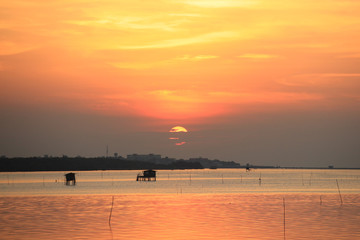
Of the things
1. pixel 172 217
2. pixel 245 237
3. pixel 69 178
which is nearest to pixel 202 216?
pixel 172 217

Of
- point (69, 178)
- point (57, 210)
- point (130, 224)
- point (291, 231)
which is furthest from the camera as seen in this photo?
point (69, 178)

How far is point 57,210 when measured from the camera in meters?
59.6

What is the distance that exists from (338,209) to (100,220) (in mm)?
25105

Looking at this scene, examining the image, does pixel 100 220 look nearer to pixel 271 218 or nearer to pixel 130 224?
pixel 130 224

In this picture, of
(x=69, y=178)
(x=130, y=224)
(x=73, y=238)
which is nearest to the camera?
(x=73, y=238)

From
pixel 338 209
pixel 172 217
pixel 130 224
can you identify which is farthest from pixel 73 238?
pixel 338 209

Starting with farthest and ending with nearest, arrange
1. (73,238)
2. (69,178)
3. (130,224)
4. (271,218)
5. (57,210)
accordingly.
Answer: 1. (69,178)
2. (57,210)
3. (271,218)
4. (130,224)
5. (73,238)

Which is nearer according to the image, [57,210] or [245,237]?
[245,237]

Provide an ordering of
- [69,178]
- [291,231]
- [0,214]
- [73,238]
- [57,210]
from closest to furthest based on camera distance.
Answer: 1. [73,238]
2. [291,231]
3. [0,214]
4. [57,210]
5. [69,178]

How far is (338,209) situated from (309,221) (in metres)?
13.5

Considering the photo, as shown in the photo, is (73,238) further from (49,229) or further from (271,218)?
(271,218)

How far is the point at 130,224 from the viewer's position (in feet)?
152

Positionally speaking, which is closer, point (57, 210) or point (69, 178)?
point (57, 210)

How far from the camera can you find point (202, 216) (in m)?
52.2
